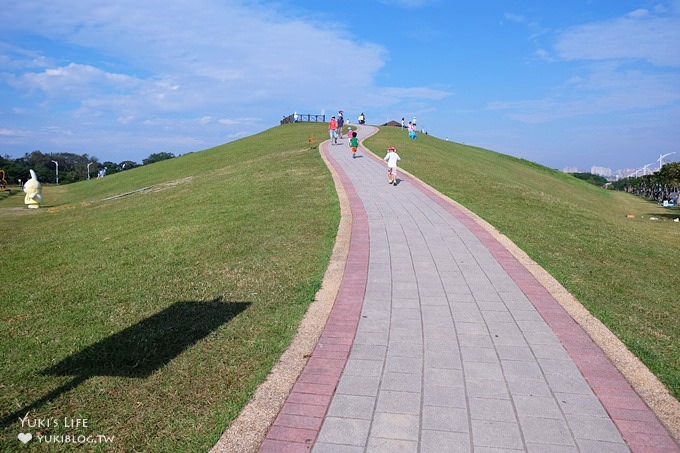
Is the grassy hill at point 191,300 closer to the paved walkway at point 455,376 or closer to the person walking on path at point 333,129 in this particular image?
the paved walkway at point 455,376

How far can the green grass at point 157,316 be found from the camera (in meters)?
4.21

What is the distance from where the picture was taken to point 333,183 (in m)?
17.7

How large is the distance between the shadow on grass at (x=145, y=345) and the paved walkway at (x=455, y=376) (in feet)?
5.23

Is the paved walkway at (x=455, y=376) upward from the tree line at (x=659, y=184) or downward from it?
downward

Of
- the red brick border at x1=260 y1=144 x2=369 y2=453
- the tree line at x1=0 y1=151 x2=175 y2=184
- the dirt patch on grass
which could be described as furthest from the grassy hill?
the tree line at x1=0 y1=151 x2=175 y2=184

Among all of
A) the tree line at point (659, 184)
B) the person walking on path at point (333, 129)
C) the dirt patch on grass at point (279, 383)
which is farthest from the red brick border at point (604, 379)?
the tree line at point (659, 184)

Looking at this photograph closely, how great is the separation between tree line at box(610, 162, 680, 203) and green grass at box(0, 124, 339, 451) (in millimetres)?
32122

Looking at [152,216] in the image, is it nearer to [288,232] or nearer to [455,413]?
[288,232]

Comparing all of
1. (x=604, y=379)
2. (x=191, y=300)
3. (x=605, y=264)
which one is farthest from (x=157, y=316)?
(x=605, y=264)

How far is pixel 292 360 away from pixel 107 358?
2101mm

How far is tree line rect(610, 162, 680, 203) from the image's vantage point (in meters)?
34.0

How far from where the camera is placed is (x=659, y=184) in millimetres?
69688

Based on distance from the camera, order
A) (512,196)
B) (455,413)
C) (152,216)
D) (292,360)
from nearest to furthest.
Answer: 1. (455,413)
2. (292,360)
3. (152,216)
4. (512,196)

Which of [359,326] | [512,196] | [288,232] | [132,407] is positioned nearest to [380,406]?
[359,326]
